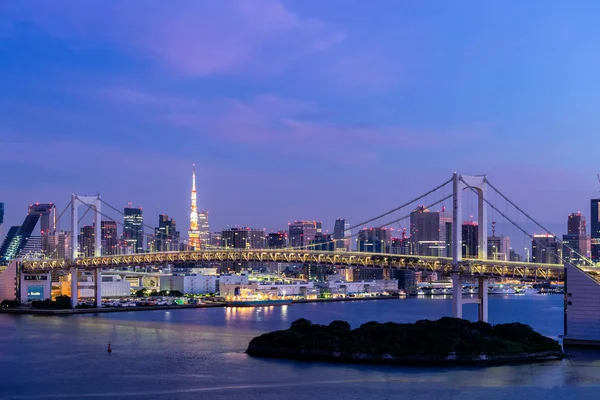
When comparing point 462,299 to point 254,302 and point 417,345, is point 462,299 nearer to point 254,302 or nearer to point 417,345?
point 417,345

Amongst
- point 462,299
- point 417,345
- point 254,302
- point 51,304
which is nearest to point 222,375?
point 417,345

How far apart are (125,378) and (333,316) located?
972 inches

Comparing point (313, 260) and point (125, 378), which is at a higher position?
point (313, 260)

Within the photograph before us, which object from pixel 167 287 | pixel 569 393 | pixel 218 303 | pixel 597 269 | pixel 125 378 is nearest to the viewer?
pixel 569 393

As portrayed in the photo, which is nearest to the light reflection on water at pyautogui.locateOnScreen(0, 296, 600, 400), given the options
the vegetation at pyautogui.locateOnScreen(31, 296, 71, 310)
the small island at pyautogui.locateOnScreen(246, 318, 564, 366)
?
the small island at pyautogui.locateOnScreen(246, 318, 564, 366)

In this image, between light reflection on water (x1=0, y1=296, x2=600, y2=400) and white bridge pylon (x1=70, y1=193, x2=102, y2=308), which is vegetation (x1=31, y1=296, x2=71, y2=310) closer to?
white bridge pylon (x1=70, y1=193, x2=102, y2=308)

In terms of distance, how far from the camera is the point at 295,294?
73.2 m

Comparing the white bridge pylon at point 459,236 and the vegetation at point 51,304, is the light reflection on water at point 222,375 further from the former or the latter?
the vegetation at point 51,304

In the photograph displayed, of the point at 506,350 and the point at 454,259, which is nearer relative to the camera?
the point at 506,350

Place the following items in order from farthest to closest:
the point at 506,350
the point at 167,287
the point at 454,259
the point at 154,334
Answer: the point at 167,287 < the point at 154,334 < the point at 454,259 < the point at 506,350

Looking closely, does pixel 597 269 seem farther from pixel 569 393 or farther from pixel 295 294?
pixel 295 294

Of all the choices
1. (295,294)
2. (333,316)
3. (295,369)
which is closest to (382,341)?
(295,369)

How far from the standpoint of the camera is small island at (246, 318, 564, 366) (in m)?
24.3

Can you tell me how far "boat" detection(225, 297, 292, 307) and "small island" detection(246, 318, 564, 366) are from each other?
34503 mm
